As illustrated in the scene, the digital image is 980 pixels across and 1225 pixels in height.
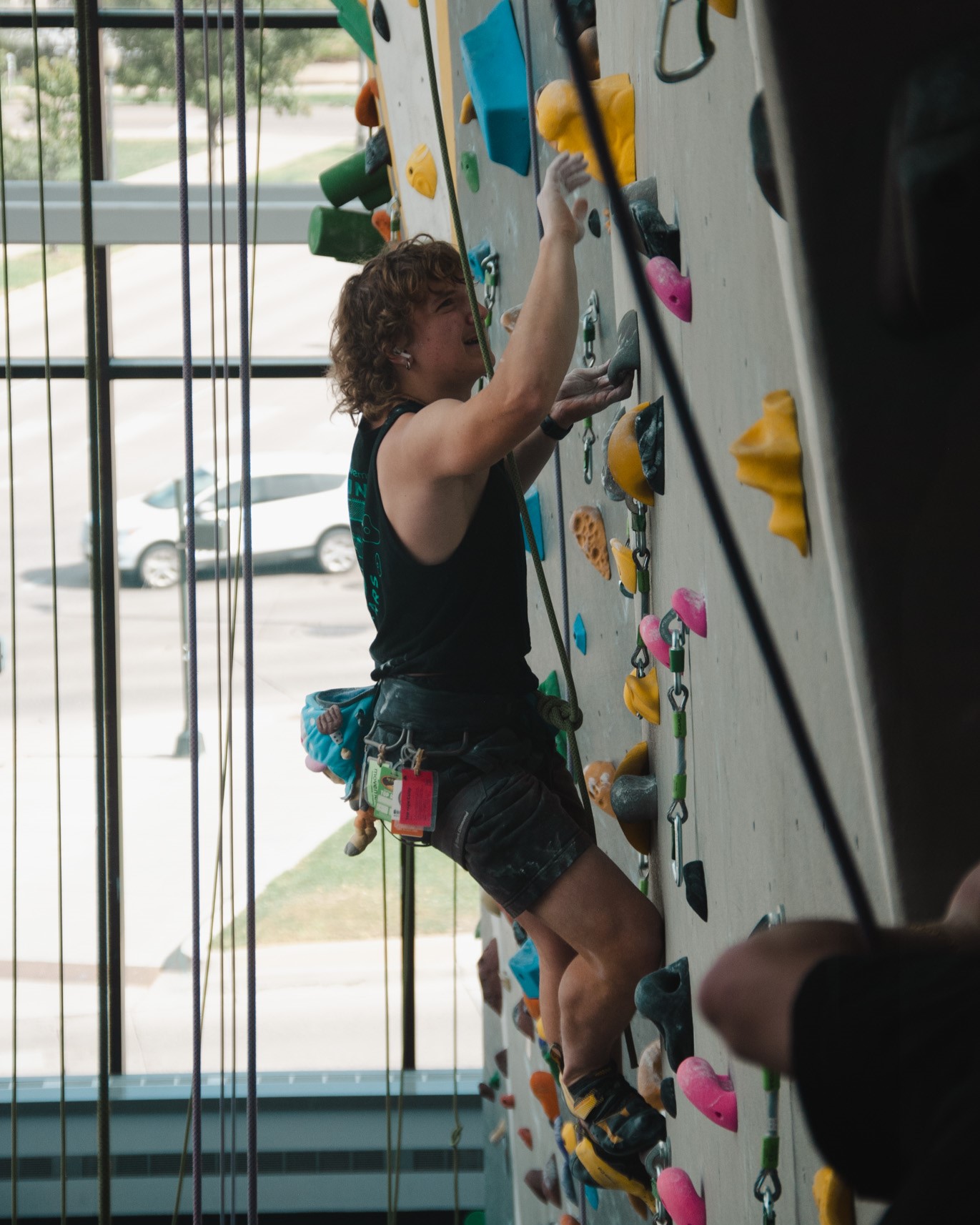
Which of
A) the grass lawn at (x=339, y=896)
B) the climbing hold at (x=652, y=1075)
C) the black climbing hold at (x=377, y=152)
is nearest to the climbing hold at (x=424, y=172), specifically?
the black climbing hold at (x=377, y=152)

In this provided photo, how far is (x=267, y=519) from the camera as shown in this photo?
4.91 metres

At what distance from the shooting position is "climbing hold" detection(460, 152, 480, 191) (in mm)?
2057

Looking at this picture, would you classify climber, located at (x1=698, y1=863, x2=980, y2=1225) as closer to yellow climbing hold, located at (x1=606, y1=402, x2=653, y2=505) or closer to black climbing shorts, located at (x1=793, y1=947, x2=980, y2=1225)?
black climbing shorts, located at (x1=793, y1=947, x2=980, y2=1225)

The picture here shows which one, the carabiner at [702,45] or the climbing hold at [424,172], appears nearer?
the carabiner at [702,45]

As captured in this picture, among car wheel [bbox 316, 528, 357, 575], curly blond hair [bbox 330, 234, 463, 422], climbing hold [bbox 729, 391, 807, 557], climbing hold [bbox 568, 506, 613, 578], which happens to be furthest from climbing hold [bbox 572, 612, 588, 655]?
car wheel [bbox 316, 528, 357, 575]

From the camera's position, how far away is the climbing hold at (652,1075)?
1596 millimetres

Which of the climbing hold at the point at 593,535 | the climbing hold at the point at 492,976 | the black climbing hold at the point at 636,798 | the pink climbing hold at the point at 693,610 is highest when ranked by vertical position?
the climbing hold at the point at 593,535

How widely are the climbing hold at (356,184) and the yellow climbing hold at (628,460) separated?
1.86 metres

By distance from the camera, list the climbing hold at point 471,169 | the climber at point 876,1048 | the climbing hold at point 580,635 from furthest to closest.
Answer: the climbing hold at point 471,169 < the climbing hold at point 580,635 < the climber at point 876,1048

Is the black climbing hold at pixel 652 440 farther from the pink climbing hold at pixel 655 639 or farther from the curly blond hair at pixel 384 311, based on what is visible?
the curly blond hair at pixel 384 311

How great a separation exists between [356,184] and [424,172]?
31.8 inches

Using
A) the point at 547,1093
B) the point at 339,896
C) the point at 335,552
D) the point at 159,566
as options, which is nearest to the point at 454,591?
the point at 547,1093

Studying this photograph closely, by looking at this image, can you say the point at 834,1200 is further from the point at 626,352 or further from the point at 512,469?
the point at 626,352

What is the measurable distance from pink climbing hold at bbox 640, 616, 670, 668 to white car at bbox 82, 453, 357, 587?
3489 millimetres
